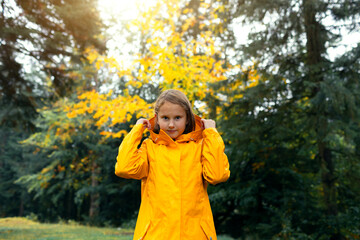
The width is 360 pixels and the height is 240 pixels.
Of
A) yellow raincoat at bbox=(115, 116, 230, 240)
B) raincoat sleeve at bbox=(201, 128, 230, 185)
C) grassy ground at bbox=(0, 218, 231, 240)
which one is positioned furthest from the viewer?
grassy ground at bbox=(0, 218, 231, 240)

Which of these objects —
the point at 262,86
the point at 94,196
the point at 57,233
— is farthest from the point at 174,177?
the point at 94,196

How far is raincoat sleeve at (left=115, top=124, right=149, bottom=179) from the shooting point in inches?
75.9

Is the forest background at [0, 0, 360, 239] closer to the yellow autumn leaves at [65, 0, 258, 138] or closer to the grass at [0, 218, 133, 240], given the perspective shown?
the yellow autumn leaves at [65, 0, 258, 138]

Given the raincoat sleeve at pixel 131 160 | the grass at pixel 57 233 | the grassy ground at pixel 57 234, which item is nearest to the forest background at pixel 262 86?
the grassy ground at pixel 57 234

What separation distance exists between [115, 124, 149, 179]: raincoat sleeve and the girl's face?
0.19 metres

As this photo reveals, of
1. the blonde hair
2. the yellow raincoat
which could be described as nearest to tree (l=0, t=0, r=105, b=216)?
the blonde hair

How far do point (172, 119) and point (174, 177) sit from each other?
39 centimetres

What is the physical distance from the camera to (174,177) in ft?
6.37

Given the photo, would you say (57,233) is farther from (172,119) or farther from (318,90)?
(172,119)

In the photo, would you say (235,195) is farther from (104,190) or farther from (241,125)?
(104,190)

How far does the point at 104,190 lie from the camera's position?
14.4 meters

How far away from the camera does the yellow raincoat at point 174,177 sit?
6.08ft

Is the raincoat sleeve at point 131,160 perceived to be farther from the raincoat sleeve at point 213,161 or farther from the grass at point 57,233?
the grass at point 57,233

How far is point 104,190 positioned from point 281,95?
10.4 meters
